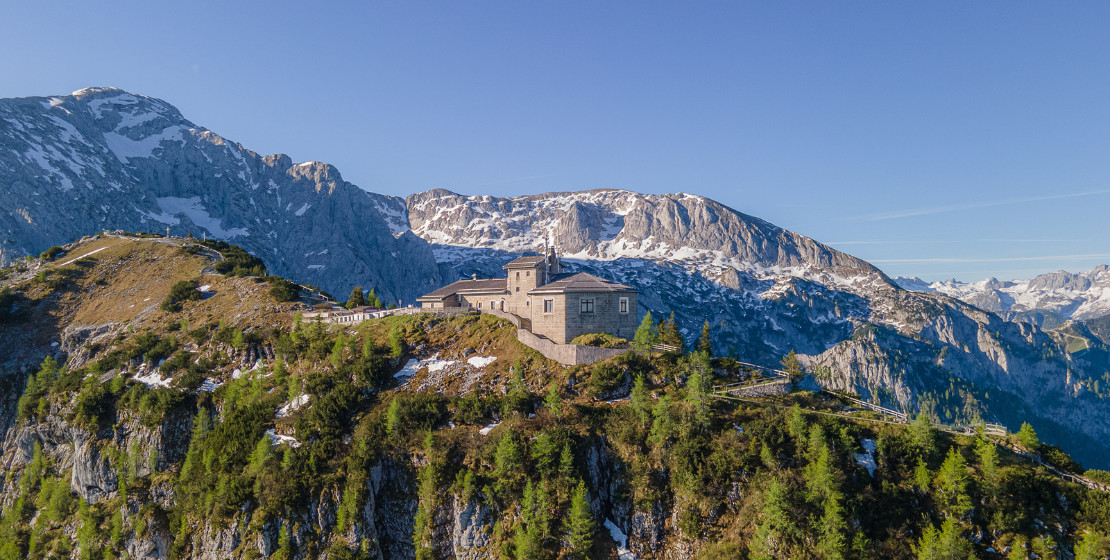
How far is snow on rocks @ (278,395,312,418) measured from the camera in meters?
87.4

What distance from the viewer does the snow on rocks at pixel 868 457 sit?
6038 centimetres

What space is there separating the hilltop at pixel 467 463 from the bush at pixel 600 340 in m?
4.28

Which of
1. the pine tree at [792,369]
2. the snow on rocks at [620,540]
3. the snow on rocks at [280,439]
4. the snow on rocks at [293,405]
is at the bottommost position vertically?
the snow on rocks at [620,540]

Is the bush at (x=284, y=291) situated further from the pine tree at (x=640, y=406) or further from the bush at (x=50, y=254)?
the bush at (x=50, y=254)

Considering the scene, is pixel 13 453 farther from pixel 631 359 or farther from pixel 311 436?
pixel 631 359

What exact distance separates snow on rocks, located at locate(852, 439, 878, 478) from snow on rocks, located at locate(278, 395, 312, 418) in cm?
7640

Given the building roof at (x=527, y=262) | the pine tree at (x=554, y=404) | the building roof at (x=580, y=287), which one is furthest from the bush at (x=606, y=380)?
the building roof at (x=527, y=262)

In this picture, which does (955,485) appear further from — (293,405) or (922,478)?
(293,405)

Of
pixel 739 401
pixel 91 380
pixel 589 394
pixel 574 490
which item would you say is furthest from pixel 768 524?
pixel 91 380

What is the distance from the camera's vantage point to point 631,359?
77.9 meters

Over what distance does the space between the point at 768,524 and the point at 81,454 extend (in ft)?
363

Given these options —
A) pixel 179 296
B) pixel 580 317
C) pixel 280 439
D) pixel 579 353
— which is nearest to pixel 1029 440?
pixel 579 353

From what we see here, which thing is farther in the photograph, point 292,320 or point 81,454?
point 292,320

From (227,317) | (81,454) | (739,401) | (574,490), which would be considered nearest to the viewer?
(574,490)
